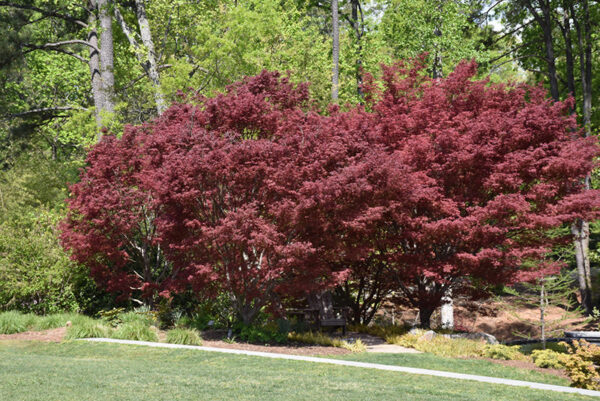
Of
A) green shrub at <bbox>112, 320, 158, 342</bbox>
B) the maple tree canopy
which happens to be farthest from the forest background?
the maple tree canopy

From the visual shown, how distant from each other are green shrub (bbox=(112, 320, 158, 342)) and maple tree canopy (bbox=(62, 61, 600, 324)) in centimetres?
141

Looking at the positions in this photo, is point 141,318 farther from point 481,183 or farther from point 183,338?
point 481,183

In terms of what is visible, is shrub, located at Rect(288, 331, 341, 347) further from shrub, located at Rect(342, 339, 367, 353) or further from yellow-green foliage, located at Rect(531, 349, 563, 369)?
yellow-green foliage, located at Rect(531, 349, 563, 369)

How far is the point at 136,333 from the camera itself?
42.1 ft

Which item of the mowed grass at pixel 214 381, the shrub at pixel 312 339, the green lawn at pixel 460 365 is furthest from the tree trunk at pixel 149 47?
the green lawn at pixel 460 365

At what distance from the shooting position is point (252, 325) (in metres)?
13.2

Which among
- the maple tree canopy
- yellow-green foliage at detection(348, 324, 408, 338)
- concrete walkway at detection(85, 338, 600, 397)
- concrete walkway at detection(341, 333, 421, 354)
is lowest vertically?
concrete walkway at detection(85, 338, 600, 397)

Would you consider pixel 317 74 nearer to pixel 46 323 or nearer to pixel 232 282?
pixel 232 282

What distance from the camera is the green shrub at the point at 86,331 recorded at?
1282 centimetres

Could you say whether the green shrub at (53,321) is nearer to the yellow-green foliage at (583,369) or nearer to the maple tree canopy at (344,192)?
the maple tree canopy at (344,192)

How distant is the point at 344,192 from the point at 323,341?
348 cm

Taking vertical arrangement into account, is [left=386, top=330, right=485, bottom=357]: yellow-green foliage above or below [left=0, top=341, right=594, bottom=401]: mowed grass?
above

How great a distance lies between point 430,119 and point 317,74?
9765 millimetres

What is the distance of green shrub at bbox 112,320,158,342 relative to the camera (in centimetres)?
1276
